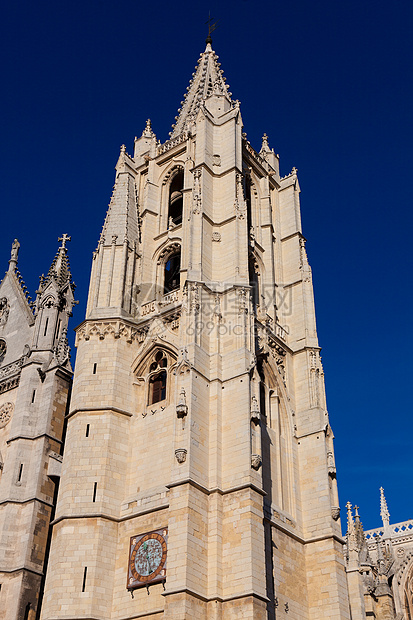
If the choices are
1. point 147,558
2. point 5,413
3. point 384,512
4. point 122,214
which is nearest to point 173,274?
point 122,214

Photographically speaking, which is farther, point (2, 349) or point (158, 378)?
point (2, 349)

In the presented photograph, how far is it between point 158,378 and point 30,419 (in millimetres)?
5070

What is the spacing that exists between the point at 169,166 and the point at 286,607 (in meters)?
19.7

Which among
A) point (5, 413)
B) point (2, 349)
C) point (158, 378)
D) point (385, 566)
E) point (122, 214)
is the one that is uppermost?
point (122, 214)

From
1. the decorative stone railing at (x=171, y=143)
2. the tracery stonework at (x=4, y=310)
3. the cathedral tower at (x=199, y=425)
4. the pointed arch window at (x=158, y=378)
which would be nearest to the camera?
the cathedral tower at (x=199, y=425)

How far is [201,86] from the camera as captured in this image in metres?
39.4

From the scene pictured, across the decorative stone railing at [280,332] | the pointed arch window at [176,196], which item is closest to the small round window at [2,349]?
the pointed arch window at [176,196]

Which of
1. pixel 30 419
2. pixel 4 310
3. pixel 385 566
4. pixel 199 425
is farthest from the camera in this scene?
pixel 385 566

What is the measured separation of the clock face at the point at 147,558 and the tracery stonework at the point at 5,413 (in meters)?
8.55

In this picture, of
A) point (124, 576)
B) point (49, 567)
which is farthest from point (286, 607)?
point (49, 567)

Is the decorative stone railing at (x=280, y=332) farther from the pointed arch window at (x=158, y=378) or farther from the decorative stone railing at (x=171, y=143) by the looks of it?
the decorative stone railing at (x=171, y=143)

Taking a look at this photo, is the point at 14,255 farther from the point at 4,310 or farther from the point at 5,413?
the point at 5,413

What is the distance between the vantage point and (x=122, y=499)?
2309cm

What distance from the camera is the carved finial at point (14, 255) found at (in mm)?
33688
